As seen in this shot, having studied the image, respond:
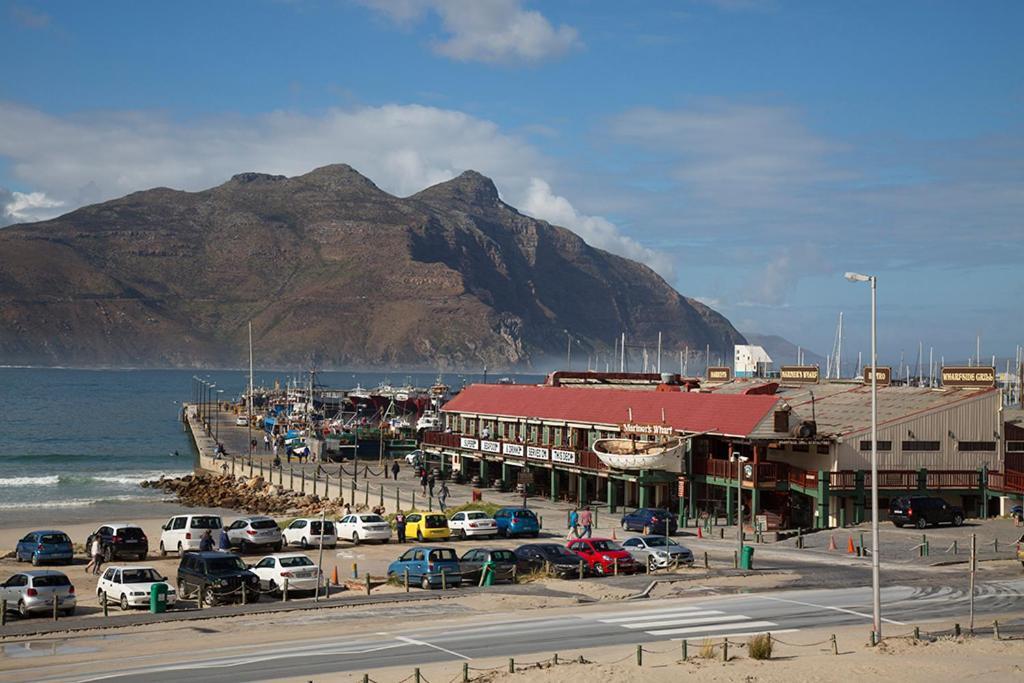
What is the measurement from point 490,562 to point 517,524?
12.9m

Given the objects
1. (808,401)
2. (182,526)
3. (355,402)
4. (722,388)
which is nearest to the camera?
(182,526)

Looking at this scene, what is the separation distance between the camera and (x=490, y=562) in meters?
38.3

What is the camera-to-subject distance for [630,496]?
64875 millimetres

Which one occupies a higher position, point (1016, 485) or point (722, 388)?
point (722, 388)

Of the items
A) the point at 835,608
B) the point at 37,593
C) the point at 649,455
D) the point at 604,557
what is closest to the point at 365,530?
the point at 604,557

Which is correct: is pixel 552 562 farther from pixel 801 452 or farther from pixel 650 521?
pixel 801 452

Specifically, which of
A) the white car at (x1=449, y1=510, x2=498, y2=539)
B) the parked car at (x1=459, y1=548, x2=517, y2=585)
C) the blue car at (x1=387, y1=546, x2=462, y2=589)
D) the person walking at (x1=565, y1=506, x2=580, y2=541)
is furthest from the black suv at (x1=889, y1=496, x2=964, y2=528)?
the blue car at (x1=387, y1=546, x2=462, y2=589)

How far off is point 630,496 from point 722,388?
46.5 ft

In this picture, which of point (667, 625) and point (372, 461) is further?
point (372, 461)

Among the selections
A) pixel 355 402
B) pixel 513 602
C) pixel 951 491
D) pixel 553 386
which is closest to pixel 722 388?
pixel 553 386

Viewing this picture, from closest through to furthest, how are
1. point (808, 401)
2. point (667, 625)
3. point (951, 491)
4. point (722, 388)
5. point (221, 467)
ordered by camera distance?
point (667, 625), point (951, 491), point (808, 401), point (722, 388), point (221, 467)

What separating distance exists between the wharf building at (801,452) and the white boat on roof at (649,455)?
43 cm

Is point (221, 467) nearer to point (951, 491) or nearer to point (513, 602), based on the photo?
point (951, 491)

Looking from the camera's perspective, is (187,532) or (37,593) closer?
(37,593)
